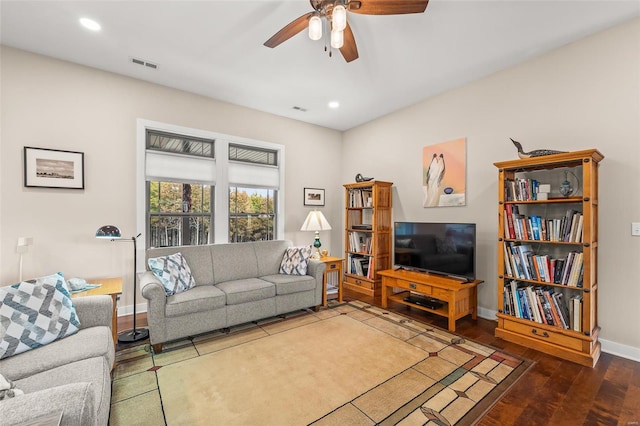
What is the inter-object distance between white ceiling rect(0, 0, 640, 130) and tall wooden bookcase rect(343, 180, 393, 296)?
5.04ft

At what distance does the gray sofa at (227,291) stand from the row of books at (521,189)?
7.43ft

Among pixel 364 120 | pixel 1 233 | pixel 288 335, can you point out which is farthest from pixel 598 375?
pixel 1 233

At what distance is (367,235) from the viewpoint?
4.79 metres

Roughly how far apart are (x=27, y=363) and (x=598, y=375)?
3882mm

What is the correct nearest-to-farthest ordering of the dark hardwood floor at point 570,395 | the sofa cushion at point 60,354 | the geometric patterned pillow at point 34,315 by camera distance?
the sofa cushion at point 60,354 < the geometric patterned pillow at point 34,315 < the dark hardwood floor at point 570,395

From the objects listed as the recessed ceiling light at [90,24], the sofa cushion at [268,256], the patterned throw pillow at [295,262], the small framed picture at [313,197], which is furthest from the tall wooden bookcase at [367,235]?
the recessed ceiling light at [90,24]

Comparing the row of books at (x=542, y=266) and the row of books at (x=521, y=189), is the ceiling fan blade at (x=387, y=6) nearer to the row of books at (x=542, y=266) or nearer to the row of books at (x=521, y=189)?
the row of books at (x=521, y=189)

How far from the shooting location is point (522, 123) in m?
3.13

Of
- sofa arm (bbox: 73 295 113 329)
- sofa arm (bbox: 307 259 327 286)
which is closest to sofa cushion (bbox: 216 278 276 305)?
sofa arm (bbox: 307 259 327 286)

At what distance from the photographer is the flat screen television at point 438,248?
3242 millimetres

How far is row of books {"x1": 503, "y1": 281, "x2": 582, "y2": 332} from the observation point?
2488 mm

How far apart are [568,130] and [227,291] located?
3.86 meters

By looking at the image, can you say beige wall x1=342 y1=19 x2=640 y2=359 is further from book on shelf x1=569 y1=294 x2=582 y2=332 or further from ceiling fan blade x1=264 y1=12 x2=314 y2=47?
ceiling fan blade x1=264 y1=12 x2=314 y2=47

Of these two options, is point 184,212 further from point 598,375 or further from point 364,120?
point 598,375
